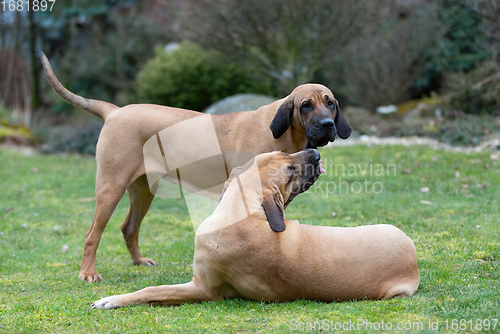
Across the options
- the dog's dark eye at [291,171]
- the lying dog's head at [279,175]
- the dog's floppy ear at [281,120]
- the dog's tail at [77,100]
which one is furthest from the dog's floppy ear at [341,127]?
the dog's tail at [77,100]

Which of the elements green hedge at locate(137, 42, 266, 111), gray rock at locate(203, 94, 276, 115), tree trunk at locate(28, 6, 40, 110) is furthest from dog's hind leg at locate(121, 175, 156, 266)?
tree trunk at locate(28, 6, 40, 110)

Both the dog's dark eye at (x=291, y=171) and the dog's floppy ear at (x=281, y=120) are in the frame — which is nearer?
the dog's dark eye at (x=291, y=171)

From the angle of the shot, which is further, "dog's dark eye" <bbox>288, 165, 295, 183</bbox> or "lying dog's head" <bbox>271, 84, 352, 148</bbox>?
"lying dog's head" <bbox>271, 84, 352, 148</bbox>

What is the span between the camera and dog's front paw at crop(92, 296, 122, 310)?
4.29 meters

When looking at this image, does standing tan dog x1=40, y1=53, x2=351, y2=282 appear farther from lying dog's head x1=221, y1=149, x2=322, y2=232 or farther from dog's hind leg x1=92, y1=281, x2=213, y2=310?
dog's hind leg x1=92, y1=281, x2=213, y2=310

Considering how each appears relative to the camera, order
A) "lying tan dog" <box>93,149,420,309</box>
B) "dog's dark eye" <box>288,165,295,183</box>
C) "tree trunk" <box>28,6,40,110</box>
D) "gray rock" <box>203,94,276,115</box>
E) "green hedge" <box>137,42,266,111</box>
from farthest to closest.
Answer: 1. "tree trunk" <box>28,6,40,110</box>
2. "green hedge" <box>137,42,266,111</box>
3. "gray rock" <box>203,94,276,115</box>
4. "dog's dark eye" <box>288,165,295,183</box>
5. "lying tan dog" <box>93,149,420,309</box>

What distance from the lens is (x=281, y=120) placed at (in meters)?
5.28

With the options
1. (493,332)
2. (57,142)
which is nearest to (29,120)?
(57,142)

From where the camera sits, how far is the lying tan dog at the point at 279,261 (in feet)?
13.4

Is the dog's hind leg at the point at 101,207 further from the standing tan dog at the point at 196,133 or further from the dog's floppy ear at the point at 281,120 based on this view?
the dog's floppy ear at the point at 281,120

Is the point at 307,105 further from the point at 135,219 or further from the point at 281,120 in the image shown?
the point at 135,219

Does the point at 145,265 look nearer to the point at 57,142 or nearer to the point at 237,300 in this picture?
the point at 237,300

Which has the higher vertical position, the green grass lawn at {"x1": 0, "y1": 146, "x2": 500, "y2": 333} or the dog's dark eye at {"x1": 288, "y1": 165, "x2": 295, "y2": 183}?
the dog's dark eye at {"x1": 288, "y1": 165, "x2": 295, "y2": 183}

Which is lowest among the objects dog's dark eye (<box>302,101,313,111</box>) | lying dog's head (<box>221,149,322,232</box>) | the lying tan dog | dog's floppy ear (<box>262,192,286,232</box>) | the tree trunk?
the tree trunk
